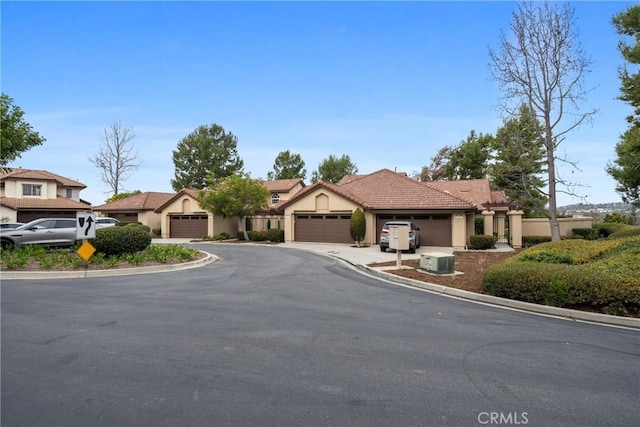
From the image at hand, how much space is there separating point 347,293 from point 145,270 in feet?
25.6

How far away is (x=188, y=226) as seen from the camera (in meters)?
37.4

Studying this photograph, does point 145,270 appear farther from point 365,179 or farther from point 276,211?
point 365,179

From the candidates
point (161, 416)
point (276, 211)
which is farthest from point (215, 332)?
point (276, 211)

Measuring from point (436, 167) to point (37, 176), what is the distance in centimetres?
4819

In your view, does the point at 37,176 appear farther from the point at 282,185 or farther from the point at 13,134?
the point at 13,134

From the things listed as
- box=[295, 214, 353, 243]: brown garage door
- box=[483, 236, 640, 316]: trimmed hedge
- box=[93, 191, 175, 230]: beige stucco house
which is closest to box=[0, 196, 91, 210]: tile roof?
box=[93, 191, 175, 230]: beige stucco house

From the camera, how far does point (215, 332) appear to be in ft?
21.2

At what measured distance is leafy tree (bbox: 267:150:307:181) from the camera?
226 feet

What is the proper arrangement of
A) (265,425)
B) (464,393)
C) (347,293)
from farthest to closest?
(347,293), (464,393), (265,425)

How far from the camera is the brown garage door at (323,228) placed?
96.6ft

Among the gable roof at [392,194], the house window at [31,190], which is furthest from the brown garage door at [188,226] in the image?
the house window at [31,190]

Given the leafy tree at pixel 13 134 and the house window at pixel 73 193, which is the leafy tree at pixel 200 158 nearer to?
the house window at pixel 73 193

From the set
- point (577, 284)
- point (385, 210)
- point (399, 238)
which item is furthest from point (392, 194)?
point (577, 284)

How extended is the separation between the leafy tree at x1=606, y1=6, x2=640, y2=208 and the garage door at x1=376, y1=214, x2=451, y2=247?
9.41m
